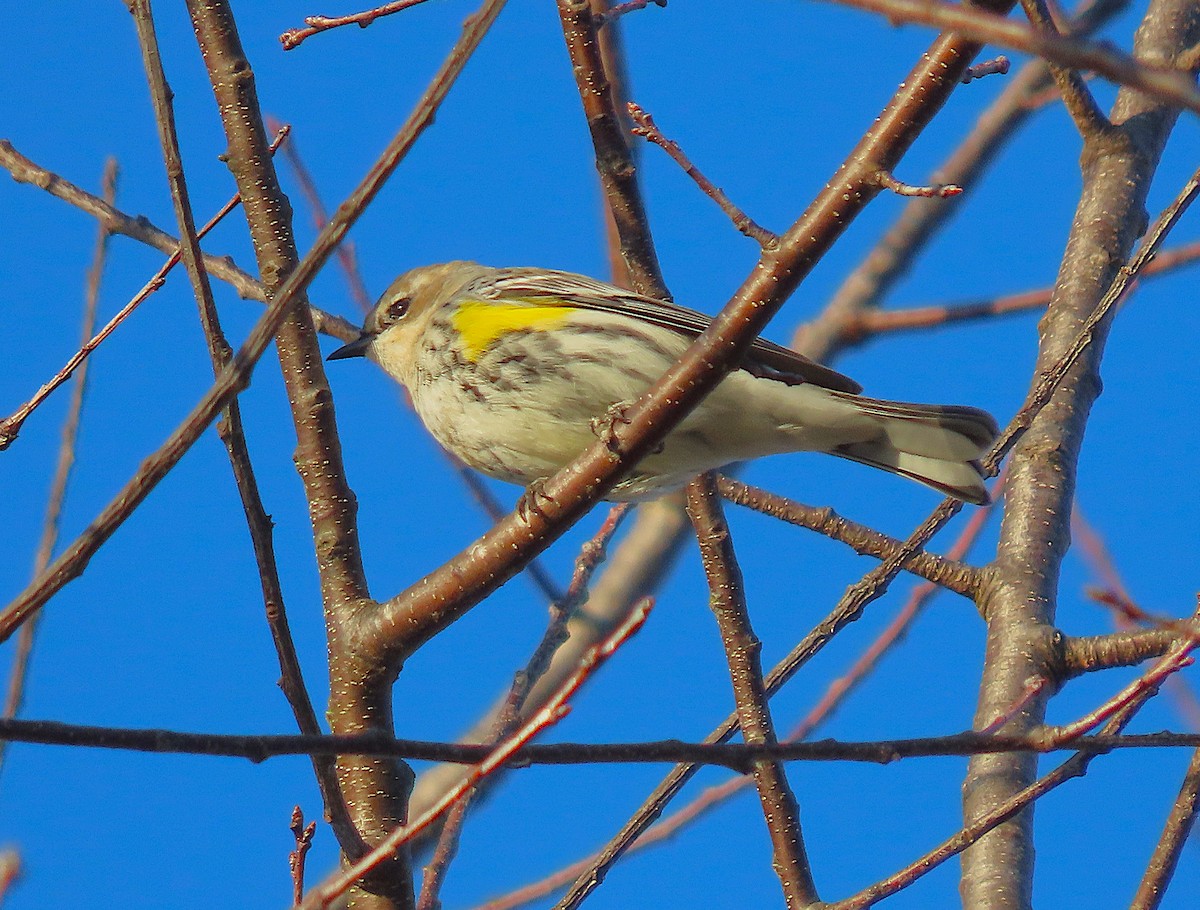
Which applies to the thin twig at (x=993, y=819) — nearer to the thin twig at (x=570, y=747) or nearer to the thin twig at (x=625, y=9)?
the thin twig at (x=570, y=747)

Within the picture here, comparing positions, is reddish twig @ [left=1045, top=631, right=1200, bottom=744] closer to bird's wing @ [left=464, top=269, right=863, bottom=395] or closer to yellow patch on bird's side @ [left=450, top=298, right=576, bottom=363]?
bird's wing @ [left=464, top=269, right=863, bottom=395]

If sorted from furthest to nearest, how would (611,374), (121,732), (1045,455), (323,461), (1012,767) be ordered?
1. (1045,455)
2. (611,374)
3. (1012,767)
4. (323,461)
5. (121,732)

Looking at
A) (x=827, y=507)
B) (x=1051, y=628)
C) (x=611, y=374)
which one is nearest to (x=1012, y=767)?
(x=1051, y=628)

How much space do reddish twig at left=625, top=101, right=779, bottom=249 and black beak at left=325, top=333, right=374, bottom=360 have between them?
8.70 ft

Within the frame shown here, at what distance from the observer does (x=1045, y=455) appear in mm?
5383

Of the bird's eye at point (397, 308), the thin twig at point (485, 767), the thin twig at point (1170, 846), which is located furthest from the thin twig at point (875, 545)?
the thin twig at point (485, 767)

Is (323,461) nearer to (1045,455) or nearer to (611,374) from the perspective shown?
(611,374)

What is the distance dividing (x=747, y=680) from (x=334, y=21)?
236cm

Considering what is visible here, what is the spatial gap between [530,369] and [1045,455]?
2.02 meters

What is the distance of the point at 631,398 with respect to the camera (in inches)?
193

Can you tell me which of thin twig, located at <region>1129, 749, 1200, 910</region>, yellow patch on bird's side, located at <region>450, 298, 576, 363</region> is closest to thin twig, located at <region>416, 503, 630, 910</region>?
yellow patch on bird's side, located at <region>450, 298, 576, 363</region>

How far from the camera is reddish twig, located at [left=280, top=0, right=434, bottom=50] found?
13.3ft

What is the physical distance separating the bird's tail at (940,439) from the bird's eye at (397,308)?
2.45m

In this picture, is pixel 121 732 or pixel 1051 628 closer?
pixel 121 732
